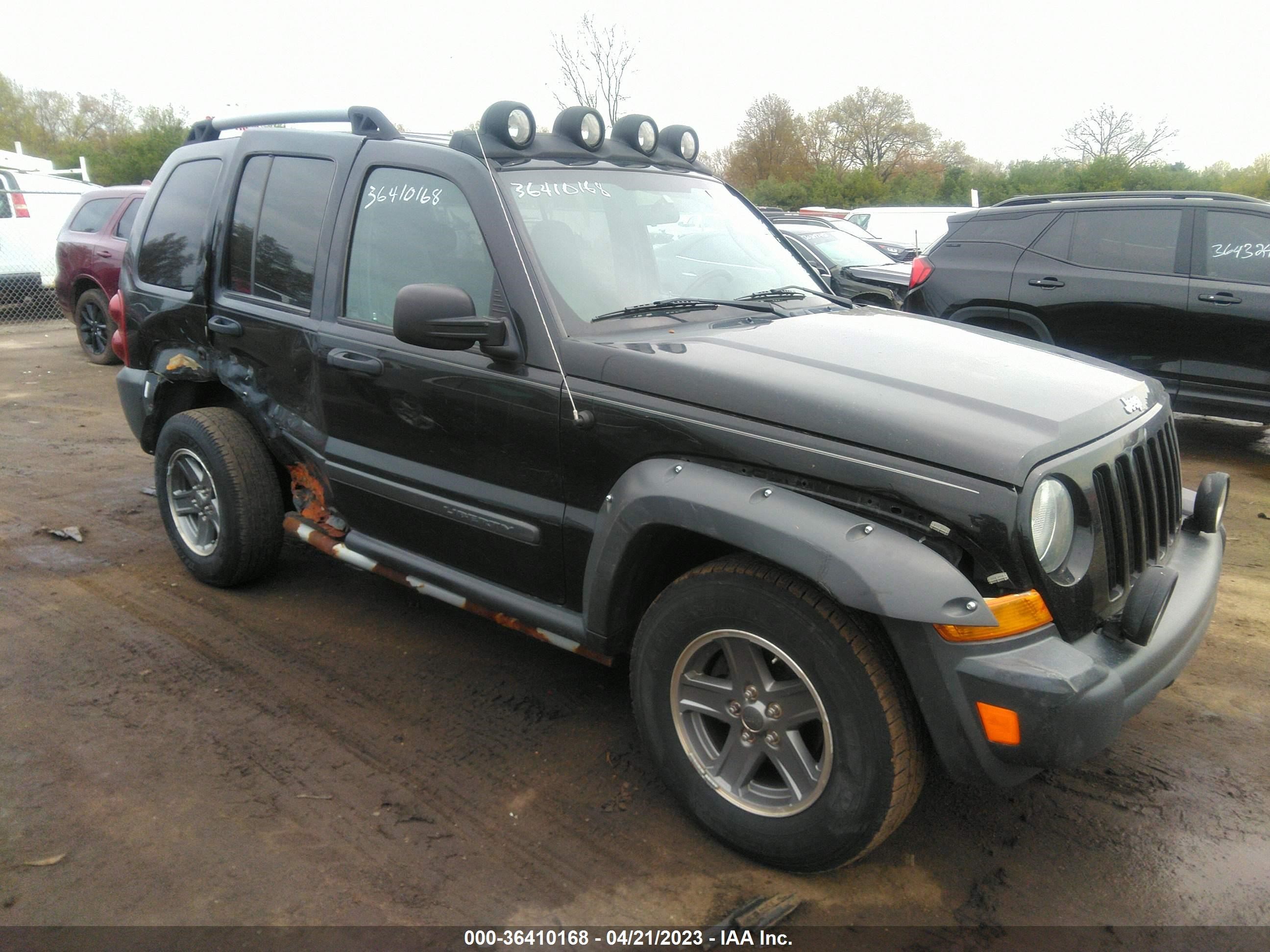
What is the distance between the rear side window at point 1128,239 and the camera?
6977mm

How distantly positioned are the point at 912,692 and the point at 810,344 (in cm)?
113

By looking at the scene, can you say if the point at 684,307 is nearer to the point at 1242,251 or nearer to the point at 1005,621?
the point at 1005,621

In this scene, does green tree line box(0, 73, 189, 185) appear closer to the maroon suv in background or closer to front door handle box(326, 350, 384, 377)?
the maroon suv in background

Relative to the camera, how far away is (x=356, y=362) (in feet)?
11.5

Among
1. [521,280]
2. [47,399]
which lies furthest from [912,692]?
[47,399]

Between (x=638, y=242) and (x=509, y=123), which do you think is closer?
(x=509, y=123)

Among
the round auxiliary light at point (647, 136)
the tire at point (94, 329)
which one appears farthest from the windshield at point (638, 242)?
the tire at point (94, 329)

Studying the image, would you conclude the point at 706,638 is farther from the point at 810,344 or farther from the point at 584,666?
the point at 584,666

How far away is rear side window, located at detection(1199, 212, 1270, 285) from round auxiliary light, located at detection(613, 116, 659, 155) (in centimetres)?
501

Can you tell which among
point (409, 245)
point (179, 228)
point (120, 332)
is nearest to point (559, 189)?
point (409, 245)

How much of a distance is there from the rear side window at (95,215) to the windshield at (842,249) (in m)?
7.93

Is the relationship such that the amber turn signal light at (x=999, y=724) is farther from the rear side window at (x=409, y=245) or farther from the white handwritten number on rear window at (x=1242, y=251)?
the white handwritten number on rear window at (x=1242, y=251)

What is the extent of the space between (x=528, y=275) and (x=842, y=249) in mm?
9100

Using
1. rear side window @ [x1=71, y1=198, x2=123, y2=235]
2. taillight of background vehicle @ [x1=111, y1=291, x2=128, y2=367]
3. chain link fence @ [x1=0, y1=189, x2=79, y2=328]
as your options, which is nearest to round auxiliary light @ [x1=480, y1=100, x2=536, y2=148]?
taillight of background vehicle @ [x1=111, y1=291, x2=128, y2=367]
